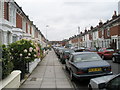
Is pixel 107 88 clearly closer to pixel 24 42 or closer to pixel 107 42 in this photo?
pixel 24 42

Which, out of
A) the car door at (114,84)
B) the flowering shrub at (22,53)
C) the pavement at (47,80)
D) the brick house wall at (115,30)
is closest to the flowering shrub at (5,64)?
A: the pavement at (47,80)

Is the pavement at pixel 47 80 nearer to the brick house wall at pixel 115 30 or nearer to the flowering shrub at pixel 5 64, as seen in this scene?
the flowering shrub at pixel 5 64

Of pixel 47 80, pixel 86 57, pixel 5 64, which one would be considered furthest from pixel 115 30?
pixel 5 64

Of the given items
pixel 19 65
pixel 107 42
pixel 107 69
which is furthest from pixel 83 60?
pixel 107 42

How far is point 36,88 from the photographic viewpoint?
22.1ft

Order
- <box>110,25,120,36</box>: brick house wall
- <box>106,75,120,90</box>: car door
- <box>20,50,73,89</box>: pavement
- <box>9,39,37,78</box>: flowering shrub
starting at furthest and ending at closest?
1. <box>110,25,120,36</box>: brick house wall
2. <box>9,39,37,78</box>: flowering shrub
3. <box>20,50,73,89</box>: pavement
4. <box>106,75,120,90</box>: car door

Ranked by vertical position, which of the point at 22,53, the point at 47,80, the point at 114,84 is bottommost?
the point at 47,80

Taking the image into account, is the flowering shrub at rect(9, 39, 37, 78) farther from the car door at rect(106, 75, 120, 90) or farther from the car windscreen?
the car door at rect(106, 75, 120, 90)

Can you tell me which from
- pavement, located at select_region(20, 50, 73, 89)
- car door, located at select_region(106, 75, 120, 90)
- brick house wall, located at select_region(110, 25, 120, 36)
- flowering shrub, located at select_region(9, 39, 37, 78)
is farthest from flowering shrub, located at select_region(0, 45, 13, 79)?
brick house wall, located at select_region(110, 25, 120, 36)

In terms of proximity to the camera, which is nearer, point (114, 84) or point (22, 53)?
point (114, 84)

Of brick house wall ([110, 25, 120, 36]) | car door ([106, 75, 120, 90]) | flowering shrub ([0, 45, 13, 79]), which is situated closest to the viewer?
car door ([106, 75, 120, 90])

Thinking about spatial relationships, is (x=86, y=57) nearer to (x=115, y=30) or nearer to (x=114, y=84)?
(x=114, y=84)

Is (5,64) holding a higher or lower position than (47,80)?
higher

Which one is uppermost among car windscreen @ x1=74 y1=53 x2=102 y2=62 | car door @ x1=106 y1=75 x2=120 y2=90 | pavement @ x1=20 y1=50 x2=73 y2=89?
car windscreen @ x1=74 y1=53 x2=102 y2=62
